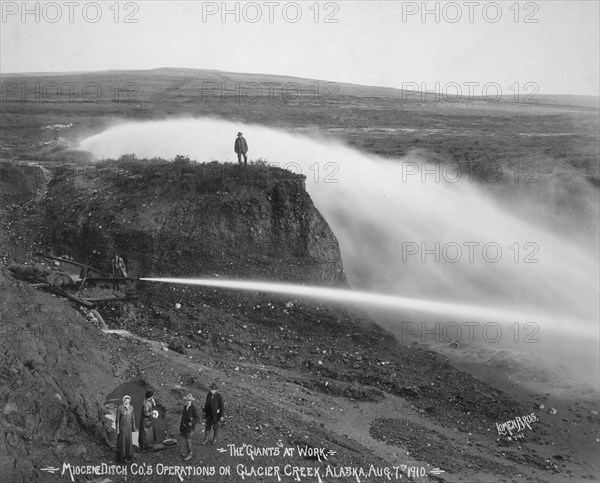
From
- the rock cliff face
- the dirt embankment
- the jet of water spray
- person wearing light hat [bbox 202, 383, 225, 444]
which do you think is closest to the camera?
person wearing light hat [bbox 202, 383, 225, 444]

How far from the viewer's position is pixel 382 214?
20.8 meters

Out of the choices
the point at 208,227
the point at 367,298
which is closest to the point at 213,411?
the point at 208,227

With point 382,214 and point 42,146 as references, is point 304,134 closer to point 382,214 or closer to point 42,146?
point 382,214

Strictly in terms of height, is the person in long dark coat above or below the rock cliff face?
below

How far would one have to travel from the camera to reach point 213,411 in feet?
29.1

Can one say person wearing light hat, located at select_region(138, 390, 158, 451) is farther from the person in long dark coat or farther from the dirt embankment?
the person in long dark coat

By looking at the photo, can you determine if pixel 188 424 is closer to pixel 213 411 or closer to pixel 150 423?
pixel 213 411

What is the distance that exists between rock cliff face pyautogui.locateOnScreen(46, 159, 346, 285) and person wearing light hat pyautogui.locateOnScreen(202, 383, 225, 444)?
763 cm

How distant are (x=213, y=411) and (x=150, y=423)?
100cm

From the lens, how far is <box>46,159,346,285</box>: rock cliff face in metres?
16.6

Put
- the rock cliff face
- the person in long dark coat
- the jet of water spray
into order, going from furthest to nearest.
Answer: the rock cliff face < the jet of water spray < the person in long dark coat

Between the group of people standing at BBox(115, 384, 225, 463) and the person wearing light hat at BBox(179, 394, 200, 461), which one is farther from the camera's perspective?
the person wearing light hat at BBox(179, 394, 200, 461)

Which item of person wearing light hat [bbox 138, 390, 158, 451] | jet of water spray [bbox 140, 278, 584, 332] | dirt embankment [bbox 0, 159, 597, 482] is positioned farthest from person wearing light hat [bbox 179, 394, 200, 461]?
jet of water spray [bbox 140, 278, 584, 332]

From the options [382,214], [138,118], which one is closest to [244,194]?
[382,214]
